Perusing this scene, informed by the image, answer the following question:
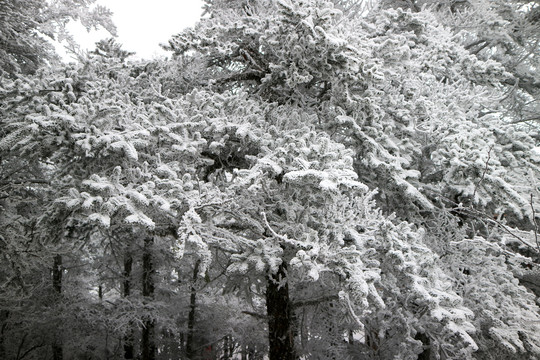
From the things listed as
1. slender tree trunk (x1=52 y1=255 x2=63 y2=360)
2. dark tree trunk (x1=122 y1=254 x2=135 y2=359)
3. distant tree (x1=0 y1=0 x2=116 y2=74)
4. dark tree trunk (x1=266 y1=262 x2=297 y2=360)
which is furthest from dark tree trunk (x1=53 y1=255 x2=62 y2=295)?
dark tree trunk (x1=266 y1=262 x2=297 y2=360)

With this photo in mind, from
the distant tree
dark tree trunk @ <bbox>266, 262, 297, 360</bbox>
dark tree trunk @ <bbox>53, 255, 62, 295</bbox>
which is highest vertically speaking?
the distant tree

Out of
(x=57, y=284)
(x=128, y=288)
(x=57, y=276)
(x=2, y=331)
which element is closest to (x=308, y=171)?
(x=128, y=288)

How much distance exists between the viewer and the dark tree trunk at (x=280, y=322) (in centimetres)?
627

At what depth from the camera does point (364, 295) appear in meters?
4.13

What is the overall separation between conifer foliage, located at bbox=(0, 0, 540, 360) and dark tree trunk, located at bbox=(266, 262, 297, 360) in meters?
0.02

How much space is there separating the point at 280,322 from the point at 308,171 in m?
3.04

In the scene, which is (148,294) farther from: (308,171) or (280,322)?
(308,171)

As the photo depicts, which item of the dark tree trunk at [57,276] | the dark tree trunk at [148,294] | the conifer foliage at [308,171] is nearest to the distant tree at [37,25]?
the conifer foliage at [308,171]

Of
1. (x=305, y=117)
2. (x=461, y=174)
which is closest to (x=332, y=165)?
(x=305, y=117)

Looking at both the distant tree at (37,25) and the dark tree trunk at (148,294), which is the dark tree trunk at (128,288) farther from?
the distant tree at (37,25)

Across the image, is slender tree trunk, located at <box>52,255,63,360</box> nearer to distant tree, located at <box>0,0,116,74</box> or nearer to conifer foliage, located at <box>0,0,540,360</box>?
conifer foliage, located at <box>0,0,540,360</box>

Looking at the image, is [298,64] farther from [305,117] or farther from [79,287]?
[79,287]

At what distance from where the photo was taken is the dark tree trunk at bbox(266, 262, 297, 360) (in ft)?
20.6

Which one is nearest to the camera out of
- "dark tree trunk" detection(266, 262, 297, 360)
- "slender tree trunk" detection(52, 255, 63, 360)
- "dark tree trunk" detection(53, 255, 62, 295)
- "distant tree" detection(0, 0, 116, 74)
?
"dark tree trunk" detection(266, 262, 297, 360)
